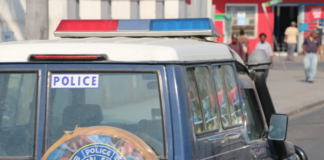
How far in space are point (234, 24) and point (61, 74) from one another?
29.7 meters

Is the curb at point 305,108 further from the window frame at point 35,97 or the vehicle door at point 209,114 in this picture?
the window frame at point 35,97

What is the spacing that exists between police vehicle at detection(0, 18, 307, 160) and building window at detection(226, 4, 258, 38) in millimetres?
29223

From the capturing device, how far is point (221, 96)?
3.55 m

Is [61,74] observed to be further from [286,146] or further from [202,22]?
[286,146]

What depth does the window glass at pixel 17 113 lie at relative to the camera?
3176 millimetres

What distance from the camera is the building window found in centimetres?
3231

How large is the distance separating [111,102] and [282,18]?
32614mm

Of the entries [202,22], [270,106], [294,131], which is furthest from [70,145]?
[294,131]

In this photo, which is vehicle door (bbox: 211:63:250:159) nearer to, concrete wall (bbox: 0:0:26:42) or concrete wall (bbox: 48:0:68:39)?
concrete wall (bbox: 0:0:26:42)

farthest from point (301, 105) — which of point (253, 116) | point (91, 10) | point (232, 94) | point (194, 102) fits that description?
point (194, 102)

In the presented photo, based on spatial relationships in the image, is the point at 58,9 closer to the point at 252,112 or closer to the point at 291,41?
the point at 252,112

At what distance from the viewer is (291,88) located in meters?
18.0

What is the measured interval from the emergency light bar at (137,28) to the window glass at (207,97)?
70cm

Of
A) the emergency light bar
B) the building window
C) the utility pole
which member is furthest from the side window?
the building window
